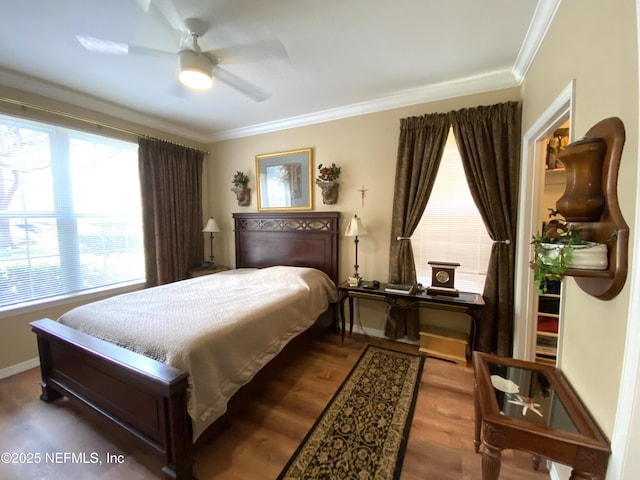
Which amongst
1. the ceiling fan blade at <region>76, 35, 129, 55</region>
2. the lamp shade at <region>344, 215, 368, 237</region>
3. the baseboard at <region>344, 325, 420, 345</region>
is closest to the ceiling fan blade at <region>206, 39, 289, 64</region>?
the ceiling fan blade at <region>76, 35, 129, 55</region>

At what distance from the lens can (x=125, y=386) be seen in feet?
4.94

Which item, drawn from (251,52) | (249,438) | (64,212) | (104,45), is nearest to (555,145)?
(251,52)

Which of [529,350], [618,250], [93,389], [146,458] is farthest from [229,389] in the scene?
[529,350]

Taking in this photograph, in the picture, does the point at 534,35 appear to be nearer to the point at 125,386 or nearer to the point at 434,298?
the point at 434,298

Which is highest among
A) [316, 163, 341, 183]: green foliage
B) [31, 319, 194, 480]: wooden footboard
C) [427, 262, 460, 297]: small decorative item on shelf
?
[316, 163, 341, 183]: green foliage

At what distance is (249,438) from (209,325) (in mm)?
763

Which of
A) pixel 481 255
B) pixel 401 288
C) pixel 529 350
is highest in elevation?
pixel 481 255

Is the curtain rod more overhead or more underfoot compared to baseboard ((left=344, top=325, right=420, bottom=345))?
more overhead

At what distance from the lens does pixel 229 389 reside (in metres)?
1.61

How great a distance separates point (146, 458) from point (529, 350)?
2.90 metres

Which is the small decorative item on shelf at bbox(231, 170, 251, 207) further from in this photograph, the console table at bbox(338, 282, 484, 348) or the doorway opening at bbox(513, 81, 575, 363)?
the doorway opening at bbox(513, 81, 575, 363)

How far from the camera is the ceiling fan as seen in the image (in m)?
1.55

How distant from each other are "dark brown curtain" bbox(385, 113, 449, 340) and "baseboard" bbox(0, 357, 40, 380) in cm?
352

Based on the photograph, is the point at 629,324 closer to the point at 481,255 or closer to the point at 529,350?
the point at 529,350
